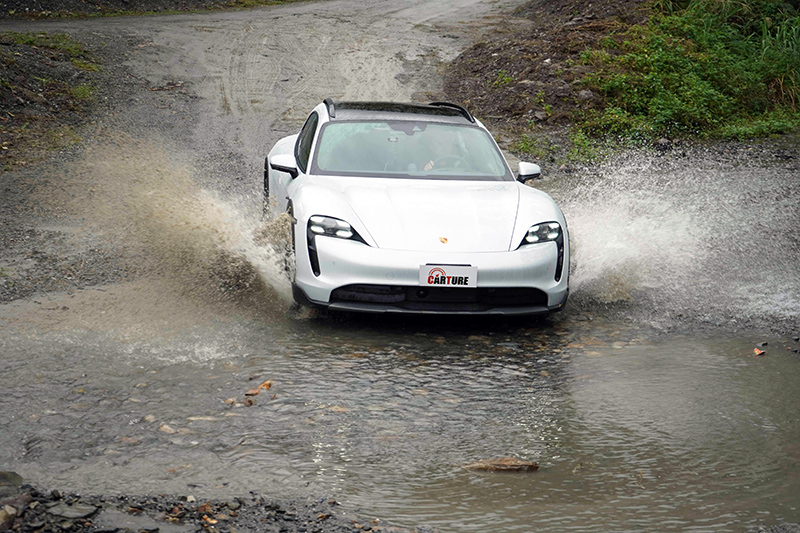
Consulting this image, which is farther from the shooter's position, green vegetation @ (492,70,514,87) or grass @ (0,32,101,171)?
green vegetation @ (492,70,514,87)

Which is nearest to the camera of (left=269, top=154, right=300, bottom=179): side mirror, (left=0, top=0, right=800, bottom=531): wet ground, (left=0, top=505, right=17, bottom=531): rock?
(left=0, top=505, right=17, bottom=531): rock

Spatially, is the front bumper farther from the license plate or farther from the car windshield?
the car windshield

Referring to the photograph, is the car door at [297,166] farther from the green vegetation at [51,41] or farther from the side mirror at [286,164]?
the green vegetation at [51,41]

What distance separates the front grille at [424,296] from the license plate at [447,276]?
0.15 ft

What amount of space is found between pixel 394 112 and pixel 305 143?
34.7 inches

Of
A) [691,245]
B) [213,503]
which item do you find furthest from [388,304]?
[691,245]

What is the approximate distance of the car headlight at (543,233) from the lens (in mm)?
6035

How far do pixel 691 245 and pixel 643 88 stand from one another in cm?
726

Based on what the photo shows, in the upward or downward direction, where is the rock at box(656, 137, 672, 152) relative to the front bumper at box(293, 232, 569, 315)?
downward

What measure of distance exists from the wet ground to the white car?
1.04ft

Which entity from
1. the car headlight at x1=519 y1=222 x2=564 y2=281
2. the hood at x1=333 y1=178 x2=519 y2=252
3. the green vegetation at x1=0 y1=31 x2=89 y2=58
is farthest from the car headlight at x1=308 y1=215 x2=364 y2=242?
the green vegetation at x1=0 y1=31 x2=89 y2=58

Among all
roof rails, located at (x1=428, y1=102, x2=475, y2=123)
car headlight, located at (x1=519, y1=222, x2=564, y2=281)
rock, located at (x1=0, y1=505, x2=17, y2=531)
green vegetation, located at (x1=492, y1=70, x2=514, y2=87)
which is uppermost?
roof rails, located at (x1=428, y1=102, x2=475, y2=123)

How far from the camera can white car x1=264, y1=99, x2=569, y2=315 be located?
5707mm

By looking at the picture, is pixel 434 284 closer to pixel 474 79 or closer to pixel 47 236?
pixel 47 236
